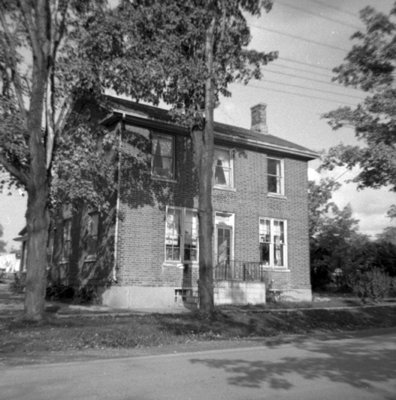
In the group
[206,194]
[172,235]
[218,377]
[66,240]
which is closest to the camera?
[218,377]

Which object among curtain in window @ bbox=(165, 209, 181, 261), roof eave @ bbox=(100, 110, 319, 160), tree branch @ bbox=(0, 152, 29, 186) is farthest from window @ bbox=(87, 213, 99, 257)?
tree branch @ bbox=(0, 152, 29, 186)

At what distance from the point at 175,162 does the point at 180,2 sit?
671 centimetres

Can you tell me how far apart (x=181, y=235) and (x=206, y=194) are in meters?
5.55

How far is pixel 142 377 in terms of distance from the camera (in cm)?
744

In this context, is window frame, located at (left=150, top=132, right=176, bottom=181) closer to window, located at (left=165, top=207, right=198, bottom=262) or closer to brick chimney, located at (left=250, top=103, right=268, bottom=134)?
window, located at (left=165, top=207, right=198, bottom=262)

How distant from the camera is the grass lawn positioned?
393 inches

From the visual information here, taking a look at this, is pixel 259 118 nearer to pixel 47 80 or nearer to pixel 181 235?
pixel 181 235

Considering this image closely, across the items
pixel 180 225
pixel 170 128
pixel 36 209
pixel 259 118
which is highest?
pixel 259 118

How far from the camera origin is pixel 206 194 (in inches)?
595

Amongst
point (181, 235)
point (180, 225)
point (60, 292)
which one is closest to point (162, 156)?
point (180, 225)

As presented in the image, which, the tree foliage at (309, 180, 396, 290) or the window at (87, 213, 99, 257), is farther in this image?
the tree foliage at (309, 180, 396, 290)

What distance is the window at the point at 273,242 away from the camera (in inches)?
896

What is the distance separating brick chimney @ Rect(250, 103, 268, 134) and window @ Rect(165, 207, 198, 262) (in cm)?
959

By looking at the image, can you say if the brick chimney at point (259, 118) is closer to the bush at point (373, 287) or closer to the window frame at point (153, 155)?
the window frame at point (153, 155)
